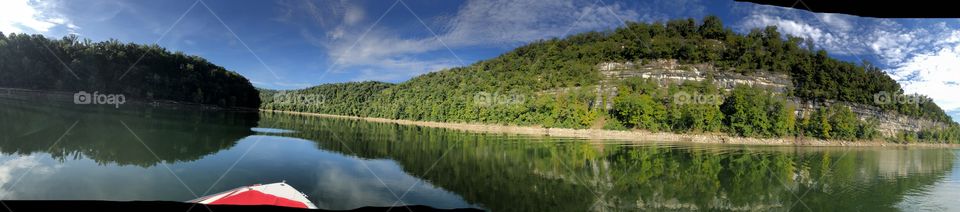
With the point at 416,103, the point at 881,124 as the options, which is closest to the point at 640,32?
the point at 881,124

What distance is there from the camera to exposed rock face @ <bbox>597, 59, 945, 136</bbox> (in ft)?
209

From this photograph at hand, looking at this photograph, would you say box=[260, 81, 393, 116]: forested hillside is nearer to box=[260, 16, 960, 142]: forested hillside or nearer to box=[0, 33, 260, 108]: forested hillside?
box=[260, 16, 960, 142]: forested hillside

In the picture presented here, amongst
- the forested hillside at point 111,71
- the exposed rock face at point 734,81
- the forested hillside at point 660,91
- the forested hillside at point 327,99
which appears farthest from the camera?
→ the forested hillside at point 327,99

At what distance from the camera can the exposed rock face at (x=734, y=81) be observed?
63562mm

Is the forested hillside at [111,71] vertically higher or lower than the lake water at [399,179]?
higher

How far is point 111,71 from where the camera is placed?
58.8 m

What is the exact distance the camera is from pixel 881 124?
65312mm

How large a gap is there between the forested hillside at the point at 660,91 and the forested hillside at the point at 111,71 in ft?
108

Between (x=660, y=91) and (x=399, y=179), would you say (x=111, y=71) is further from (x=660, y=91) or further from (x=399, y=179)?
(x=660, y=91)

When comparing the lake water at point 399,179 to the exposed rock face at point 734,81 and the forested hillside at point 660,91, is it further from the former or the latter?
the exposed rock face at point 734,81

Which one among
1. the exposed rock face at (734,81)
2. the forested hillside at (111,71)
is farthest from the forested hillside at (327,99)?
the exposed rock face at (734,81)

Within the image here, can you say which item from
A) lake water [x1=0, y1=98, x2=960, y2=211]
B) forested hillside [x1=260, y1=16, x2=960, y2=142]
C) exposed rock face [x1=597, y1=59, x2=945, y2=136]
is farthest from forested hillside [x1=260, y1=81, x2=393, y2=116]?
lake water [x1=0, y1=98, x2=960, y2=211]

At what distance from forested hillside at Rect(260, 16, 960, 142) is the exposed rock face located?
1228 mm

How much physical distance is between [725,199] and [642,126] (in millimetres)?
39486
